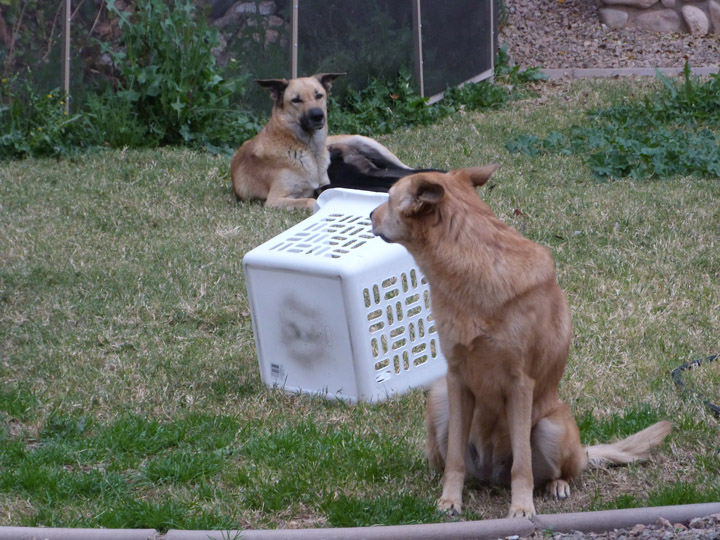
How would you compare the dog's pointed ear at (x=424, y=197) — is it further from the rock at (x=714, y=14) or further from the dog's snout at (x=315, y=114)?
the rock at (x=714, y=14)

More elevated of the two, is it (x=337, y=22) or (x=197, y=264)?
(x=337, y=22)

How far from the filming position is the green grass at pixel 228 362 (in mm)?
3457

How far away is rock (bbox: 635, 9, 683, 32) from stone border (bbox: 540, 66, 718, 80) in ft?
8.01

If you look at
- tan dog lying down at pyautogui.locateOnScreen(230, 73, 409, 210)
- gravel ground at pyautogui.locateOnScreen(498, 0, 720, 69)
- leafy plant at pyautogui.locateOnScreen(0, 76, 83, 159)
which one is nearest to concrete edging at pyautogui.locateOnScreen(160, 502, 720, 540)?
tan dog lying down at pyautogui.locateOnScreen(230, 73, 409, 210)

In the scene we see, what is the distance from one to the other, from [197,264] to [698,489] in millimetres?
3852

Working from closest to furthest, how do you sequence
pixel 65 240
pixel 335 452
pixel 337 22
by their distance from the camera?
pixel 335 452 → pixel 65 240 → pixel 337 22

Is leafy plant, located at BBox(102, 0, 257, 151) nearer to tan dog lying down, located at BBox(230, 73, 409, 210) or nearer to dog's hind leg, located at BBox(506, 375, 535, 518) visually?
tan dog lying down, located at BBox(230, 73, 409, 210)

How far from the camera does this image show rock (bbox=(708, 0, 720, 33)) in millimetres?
15469

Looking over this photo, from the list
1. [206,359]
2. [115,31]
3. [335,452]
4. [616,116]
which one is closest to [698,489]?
[335,452]

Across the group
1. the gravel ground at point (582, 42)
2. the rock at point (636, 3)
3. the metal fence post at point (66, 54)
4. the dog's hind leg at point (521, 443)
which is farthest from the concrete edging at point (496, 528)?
the rock at point (636, 3)

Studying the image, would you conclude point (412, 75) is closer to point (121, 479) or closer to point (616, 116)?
point (616, 116)

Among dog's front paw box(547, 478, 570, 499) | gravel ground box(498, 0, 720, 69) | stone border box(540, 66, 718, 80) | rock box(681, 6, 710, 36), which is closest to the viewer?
dog's front paw box(547, 478, 570, 499)

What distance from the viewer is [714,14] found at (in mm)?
15500

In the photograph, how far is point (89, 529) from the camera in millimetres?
2963
